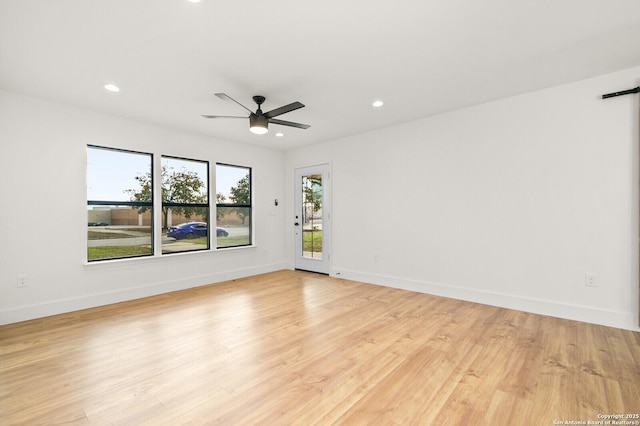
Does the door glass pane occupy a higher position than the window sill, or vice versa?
the door glass pane

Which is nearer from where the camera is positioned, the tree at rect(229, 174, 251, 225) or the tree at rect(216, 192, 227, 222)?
the tree at rect(216, 192, 227, 222)

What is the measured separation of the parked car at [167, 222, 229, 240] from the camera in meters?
4.77

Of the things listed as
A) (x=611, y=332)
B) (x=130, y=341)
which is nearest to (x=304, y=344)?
(x=130, y=341)

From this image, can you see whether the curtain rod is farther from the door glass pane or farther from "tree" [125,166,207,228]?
"tree" [125,166,207,228]

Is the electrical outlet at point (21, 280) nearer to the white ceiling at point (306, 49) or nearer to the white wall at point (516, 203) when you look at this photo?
the white ceiling at point (306, 49)

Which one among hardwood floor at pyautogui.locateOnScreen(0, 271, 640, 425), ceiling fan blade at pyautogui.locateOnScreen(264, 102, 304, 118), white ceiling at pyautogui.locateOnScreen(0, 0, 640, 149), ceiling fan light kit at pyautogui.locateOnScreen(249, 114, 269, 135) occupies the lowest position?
hardwood floor at pyautogui.locateOnScreen(0, 271, 640, 425)

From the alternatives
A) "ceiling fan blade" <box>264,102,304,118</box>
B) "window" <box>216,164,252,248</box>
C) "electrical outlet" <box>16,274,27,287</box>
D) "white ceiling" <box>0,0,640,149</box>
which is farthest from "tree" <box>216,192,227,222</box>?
"electrical outlet" <box>16,274,27,287</box>

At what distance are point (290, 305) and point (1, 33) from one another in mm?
3757

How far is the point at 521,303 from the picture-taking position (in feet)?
11.5

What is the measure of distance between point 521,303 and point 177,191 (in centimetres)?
530

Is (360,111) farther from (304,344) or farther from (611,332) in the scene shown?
(611,332)

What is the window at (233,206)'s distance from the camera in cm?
534

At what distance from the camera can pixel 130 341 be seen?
2.75 metres

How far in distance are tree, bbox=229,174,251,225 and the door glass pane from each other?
118 cm
